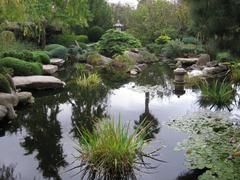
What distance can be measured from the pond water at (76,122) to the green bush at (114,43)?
5.21m

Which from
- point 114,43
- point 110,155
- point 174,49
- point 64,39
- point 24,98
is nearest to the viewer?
point 110,155

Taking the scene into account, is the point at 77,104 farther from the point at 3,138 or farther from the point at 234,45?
the point at 234,45

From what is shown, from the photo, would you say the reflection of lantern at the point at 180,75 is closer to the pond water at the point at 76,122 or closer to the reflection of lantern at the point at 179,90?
the reflection of lantern at the point at 179,90

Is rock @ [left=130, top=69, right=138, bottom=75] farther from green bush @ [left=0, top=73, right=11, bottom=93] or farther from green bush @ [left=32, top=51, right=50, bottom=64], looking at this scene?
green bush @ [left=0, top=73, right=11, bottom=93]

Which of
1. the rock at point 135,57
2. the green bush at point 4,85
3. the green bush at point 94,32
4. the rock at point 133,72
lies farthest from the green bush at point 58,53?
the green bush at point 4,85

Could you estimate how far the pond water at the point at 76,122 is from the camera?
4.41m

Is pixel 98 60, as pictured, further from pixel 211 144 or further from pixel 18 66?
Answer: pixel 211 144

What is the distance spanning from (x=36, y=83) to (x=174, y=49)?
11.1 m

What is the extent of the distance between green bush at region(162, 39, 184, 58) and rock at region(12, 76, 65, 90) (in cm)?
1028

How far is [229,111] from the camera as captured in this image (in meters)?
7.08

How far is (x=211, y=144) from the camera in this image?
4758 millimetres

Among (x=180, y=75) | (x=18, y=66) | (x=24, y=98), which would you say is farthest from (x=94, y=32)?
(x=24, y=98)

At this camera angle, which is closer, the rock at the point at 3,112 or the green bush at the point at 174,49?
the rock at the point at 3,112

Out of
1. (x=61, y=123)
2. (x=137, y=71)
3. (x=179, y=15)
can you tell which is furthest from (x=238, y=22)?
(x=179, y=15)
